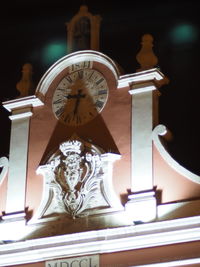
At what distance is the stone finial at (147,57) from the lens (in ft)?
68.7

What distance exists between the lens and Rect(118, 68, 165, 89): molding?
67.9ft

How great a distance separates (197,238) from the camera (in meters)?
19.0

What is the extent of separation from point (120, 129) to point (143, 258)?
299cm

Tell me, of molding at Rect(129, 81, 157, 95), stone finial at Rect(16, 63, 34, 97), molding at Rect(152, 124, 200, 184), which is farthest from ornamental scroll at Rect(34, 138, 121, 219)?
stone finial at Rect(16, 63, 34, 97)

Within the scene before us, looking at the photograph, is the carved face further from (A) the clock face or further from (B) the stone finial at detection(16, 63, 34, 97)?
(B) the stone finial at detection(16, 63, 34, 97)

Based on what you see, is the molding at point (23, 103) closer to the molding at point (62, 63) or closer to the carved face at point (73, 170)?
the molding at point (62, 63)

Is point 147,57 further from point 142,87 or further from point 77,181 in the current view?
point 77,181

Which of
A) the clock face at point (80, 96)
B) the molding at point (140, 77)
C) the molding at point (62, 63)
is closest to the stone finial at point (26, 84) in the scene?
the molding at point (62, 63)

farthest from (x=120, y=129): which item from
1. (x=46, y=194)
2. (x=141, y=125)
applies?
(x=46, y=194)

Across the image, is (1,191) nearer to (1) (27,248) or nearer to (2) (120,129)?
(1) (27,248)

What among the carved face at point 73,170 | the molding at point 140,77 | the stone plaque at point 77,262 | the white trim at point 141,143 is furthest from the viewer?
the carved face at point 73,170

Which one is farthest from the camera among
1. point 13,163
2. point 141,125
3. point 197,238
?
point 13,163

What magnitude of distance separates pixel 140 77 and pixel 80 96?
1.63 meters

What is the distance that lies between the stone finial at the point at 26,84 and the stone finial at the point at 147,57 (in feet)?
9.70
